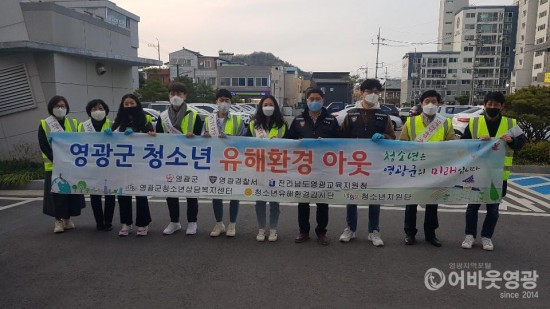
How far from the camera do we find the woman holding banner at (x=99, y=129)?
5.47m

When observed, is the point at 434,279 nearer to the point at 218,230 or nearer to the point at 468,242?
the point at 468,242

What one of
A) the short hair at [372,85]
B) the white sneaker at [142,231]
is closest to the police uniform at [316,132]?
the short hair at [372,85]

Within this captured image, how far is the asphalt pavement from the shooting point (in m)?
3.63

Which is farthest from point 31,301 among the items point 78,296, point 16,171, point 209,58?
point 209,58

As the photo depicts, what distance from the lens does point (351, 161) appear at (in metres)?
4.96

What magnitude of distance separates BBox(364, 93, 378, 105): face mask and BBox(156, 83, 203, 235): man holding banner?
2.13m

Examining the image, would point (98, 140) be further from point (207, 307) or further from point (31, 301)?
point (207, 307)

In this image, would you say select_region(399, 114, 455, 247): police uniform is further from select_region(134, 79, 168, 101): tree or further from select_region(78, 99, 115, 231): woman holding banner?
select_region(134, 79, 168, 101): tree

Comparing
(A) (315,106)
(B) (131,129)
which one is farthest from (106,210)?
(A) (315,106)

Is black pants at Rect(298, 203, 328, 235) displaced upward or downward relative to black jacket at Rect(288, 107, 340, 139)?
downward

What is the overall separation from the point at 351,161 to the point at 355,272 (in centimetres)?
136

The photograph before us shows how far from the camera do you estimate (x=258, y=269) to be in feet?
14.0

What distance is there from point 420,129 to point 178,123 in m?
3.05

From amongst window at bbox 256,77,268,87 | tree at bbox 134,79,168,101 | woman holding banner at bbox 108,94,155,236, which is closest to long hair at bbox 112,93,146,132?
woman holding banner at bbox 108,94,155,236
